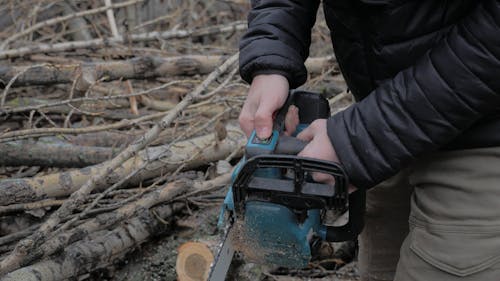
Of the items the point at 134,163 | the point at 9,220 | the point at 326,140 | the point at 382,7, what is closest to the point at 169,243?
the point at 134,163

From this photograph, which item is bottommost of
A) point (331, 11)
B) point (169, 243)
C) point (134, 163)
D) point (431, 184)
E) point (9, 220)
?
point (169, 243)

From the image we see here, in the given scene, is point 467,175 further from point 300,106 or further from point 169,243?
point 169,243

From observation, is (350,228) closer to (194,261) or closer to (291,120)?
(291,120)

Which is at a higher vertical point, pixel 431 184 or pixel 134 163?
pixel 431 184

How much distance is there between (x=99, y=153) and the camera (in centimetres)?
284

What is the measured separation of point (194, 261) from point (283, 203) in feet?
3.54

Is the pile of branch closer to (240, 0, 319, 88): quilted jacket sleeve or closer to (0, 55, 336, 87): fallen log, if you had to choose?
(0, 55, 336, 87): fallen log

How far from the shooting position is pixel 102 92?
3.70 metres

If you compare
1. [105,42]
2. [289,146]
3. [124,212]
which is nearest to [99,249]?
[124,212]

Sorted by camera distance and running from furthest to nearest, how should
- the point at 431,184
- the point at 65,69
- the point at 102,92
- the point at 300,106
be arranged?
the point at 102,92 < the point at 65,69 < the point at 300,106 < the point at 431,184

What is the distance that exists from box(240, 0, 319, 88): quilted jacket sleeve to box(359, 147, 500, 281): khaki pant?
1.42 ft

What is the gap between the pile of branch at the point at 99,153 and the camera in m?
2.26

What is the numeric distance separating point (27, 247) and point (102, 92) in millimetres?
1852

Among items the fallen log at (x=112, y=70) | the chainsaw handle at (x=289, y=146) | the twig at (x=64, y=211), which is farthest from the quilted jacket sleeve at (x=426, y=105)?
the fallen log at (x=112, y=70)
